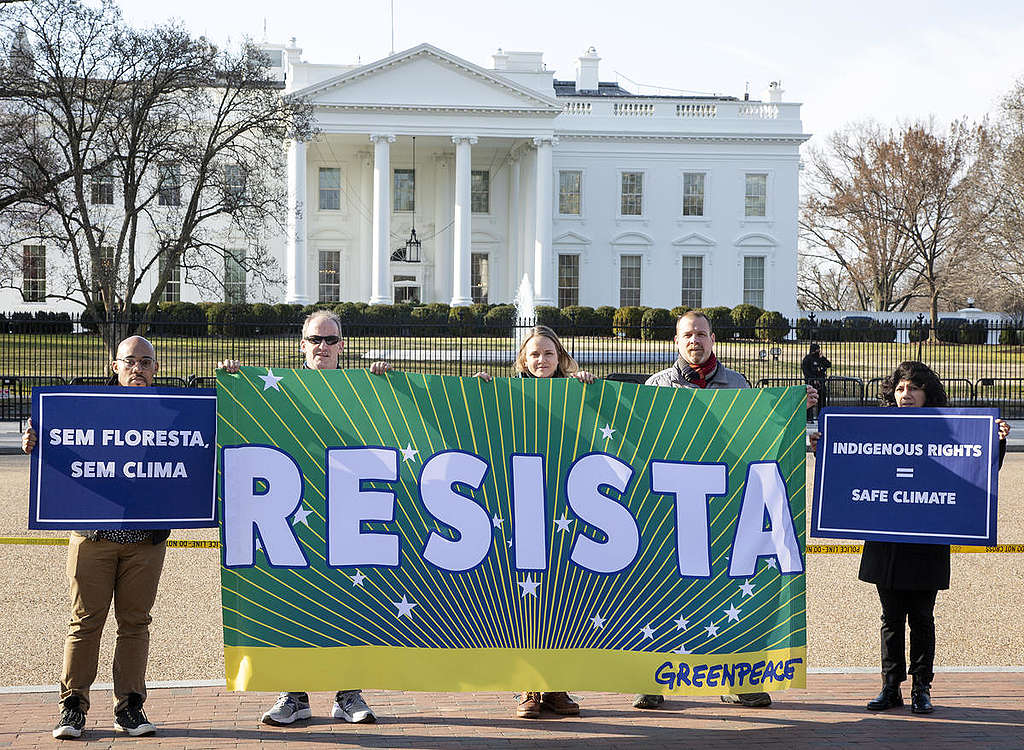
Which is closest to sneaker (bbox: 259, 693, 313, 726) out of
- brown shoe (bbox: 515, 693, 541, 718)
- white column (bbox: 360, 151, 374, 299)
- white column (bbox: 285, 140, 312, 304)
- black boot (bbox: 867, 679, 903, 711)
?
brown shoe (bbox: 515, 693, 541, 718)

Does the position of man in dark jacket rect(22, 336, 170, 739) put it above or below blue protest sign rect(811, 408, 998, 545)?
below

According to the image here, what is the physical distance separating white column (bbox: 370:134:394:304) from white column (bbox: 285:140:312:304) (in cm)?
330

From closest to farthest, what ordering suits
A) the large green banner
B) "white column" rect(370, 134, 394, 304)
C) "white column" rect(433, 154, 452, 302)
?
the large green banner, "white column" rect(370, 134, 394, 304), "white column" rect(433, 154, 452, 302)

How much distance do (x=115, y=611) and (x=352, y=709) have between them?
121 cm

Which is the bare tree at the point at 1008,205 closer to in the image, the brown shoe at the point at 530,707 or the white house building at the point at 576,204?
the white house building at the point at 576,204

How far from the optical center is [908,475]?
5977 millimetres

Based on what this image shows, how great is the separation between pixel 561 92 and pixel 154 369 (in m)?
63.4

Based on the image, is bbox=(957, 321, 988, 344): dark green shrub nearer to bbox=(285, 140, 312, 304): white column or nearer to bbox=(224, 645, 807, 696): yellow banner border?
bbox=(224, 645, 807, 696): yellow banner border

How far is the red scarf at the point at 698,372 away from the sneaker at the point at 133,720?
10.5 ft

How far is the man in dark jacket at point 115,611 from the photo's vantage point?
515 centimetres

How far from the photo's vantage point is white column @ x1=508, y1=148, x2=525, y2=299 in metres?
57.4

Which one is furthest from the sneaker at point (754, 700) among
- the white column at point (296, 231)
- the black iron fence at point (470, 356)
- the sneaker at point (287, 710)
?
the white column at point (296, 231)

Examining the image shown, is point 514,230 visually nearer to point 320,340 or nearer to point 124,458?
point 320,340

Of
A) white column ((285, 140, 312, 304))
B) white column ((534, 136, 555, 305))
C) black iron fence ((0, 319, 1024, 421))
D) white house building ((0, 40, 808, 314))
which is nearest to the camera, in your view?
black iron fence ((0, 319, 1024, 421))
